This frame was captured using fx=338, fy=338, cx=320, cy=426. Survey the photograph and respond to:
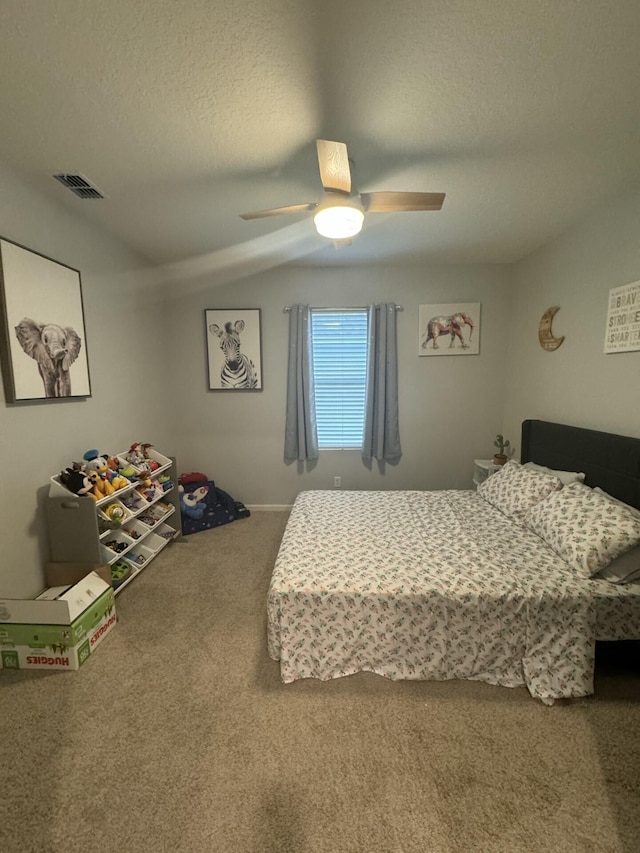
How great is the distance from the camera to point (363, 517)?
8.02ft

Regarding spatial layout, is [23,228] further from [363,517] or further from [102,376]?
[363,517]

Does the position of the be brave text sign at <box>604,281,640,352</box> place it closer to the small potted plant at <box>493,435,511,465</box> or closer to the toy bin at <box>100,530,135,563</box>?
the small potted plant at <box>493,435,511,465</box>

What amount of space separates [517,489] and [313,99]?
2555 millimetres

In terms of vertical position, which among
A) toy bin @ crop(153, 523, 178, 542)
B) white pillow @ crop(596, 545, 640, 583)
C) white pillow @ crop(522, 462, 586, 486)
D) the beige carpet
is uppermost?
white pillow @ crop(522, 462, 586, 486)

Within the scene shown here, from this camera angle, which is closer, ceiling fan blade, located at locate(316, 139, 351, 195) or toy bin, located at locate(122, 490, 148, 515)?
ceiling fan blade, located at locate(316, 139, 351, 195)

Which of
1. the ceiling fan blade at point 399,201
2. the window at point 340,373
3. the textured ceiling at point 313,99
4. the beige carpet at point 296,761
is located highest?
the textured ceiling at point 313,99

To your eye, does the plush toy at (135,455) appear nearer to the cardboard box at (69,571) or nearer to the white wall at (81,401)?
the white wall at (81,401)

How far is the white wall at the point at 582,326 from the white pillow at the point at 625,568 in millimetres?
793

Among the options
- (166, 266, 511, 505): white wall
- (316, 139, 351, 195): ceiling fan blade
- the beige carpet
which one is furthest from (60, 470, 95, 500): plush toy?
(316, 139, 351, 195): ceiling fan blade

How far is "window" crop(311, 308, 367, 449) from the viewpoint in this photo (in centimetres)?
366

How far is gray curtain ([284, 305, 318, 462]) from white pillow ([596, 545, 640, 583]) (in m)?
2.56

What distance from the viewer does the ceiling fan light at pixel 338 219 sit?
1748 millimetres

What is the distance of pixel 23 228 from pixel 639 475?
3.82 meters

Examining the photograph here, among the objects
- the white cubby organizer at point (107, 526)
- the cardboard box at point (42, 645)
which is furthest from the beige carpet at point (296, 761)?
the white cubby organizer at point (107, 526)
